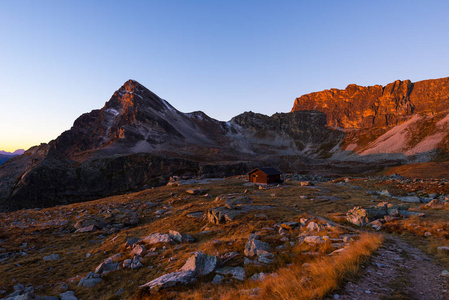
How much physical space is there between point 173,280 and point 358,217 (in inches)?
585

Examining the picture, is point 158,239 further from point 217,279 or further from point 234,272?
point 234,272

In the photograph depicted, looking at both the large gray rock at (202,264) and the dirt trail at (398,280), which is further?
the large gray rock at (202,264)

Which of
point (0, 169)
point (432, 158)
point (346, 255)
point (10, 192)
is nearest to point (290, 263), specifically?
point (346, 255)

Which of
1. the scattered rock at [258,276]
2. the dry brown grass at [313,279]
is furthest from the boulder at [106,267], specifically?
the dry brown grass at [313,279]

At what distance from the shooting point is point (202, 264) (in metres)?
10.7

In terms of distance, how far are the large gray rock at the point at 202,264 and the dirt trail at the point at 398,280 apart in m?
5.88

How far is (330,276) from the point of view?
7.08 meters

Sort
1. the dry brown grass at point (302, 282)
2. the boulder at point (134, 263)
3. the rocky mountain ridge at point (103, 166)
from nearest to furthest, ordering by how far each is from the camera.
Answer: the dry brown grass at point (302, 282) < the boulder at point (134, 263) < the rocky mountain ridge at point (103, 166)

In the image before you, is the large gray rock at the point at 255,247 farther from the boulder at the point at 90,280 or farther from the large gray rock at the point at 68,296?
the large gray rock at the point at 68,296

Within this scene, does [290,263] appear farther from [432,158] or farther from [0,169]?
[0,169]

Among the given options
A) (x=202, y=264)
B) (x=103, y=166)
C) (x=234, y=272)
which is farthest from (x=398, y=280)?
(x=103, y=166)

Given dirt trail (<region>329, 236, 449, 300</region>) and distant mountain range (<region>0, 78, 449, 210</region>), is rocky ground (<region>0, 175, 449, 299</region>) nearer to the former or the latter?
dirt trail (<region>329, 236, 449, 300</region>)

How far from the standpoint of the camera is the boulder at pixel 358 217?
16.6m

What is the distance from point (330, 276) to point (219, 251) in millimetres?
7110
